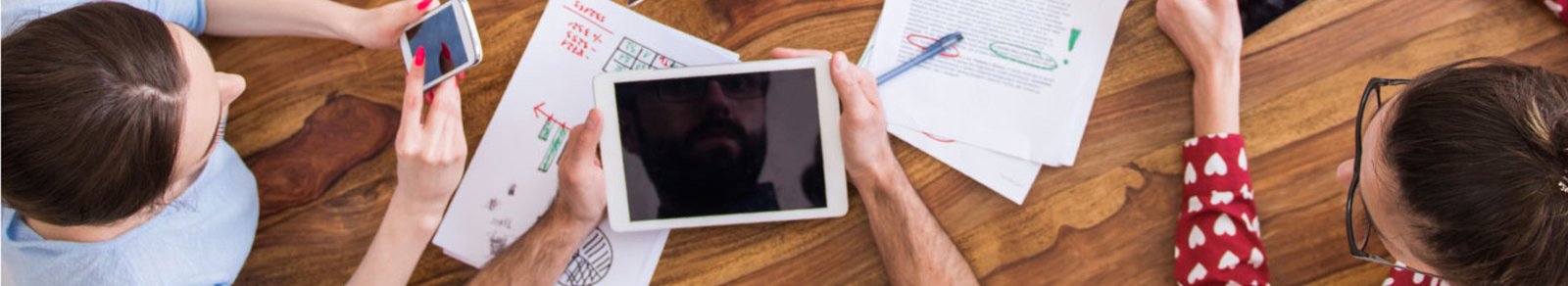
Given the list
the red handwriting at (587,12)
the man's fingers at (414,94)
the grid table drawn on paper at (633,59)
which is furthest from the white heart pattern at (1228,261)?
the man's fingers at (414,94)

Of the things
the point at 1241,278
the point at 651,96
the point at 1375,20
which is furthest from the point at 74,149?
the point at 1375,20

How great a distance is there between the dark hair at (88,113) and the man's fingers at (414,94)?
18 centimetres

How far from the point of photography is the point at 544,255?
0.89 metres

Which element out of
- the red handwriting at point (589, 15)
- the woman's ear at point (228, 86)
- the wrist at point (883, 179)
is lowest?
the wrist at point (883, 179)

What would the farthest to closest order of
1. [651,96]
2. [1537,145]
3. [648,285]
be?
[648,285] → [651,96] → [1537,145]

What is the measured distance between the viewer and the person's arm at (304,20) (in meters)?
0.88

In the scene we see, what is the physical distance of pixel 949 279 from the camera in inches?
34.8

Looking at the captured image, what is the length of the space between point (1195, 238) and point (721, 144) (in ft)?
1.67

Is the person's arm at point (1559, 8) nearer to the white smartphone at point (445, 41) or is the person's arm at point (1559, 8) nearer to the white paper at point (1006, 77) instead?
the white paper at point (1006, 77)

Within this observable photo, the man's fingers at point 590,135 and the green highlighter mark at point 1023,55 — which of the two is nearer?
the man's fingers at point 590,135

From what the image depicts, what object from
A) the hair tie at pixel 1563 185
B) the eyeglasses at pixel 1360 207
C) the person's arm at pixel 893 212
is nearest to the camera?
the hair tie at pixel 1563 185

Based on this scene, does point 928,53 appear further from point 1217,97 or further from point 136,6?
point 136,6

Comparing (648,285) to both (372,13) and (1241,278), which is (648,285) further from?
(1241,278)

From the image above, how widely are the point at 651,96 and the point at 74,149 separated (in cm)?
45
